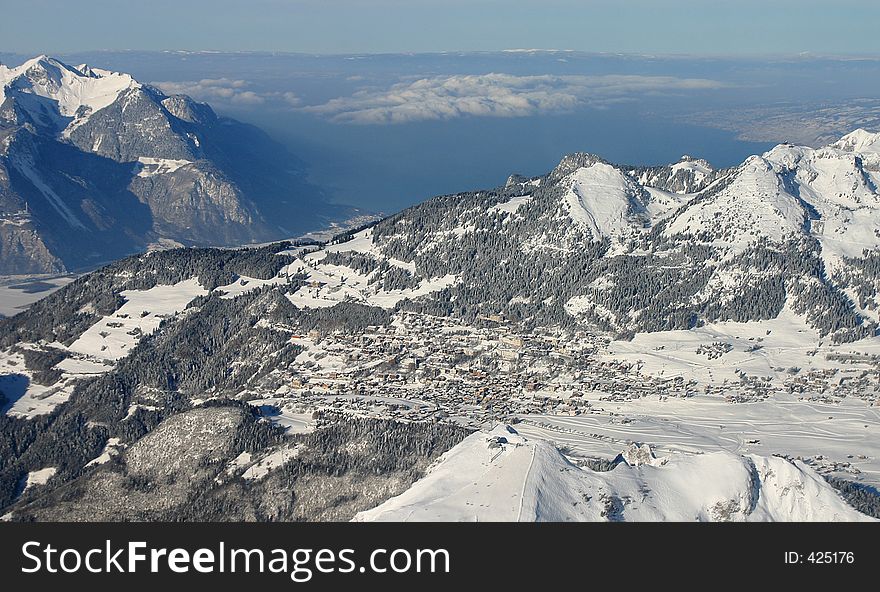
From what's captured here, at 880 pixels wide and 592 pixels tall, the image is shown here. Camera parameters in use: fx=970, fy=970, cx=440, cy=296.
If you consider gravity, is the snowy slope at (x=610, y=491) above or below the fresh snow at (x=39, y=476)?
above

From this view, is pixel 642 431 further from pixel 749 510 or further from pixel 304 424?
pixel 304 424

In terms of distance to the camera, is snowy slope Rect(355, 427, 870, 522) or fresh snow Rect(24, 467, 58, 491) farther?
fresh snow Rect(24, 467, 58, 491)

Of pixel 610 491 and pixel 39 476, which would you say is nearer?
pixel 610 491

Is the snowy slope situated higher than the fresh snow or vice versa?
the snowy slope

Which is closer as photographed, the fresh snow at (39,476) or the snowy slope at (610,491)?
the snowy slope at (610,491)

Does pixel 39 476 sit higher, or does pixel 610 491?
pixel 610 491
